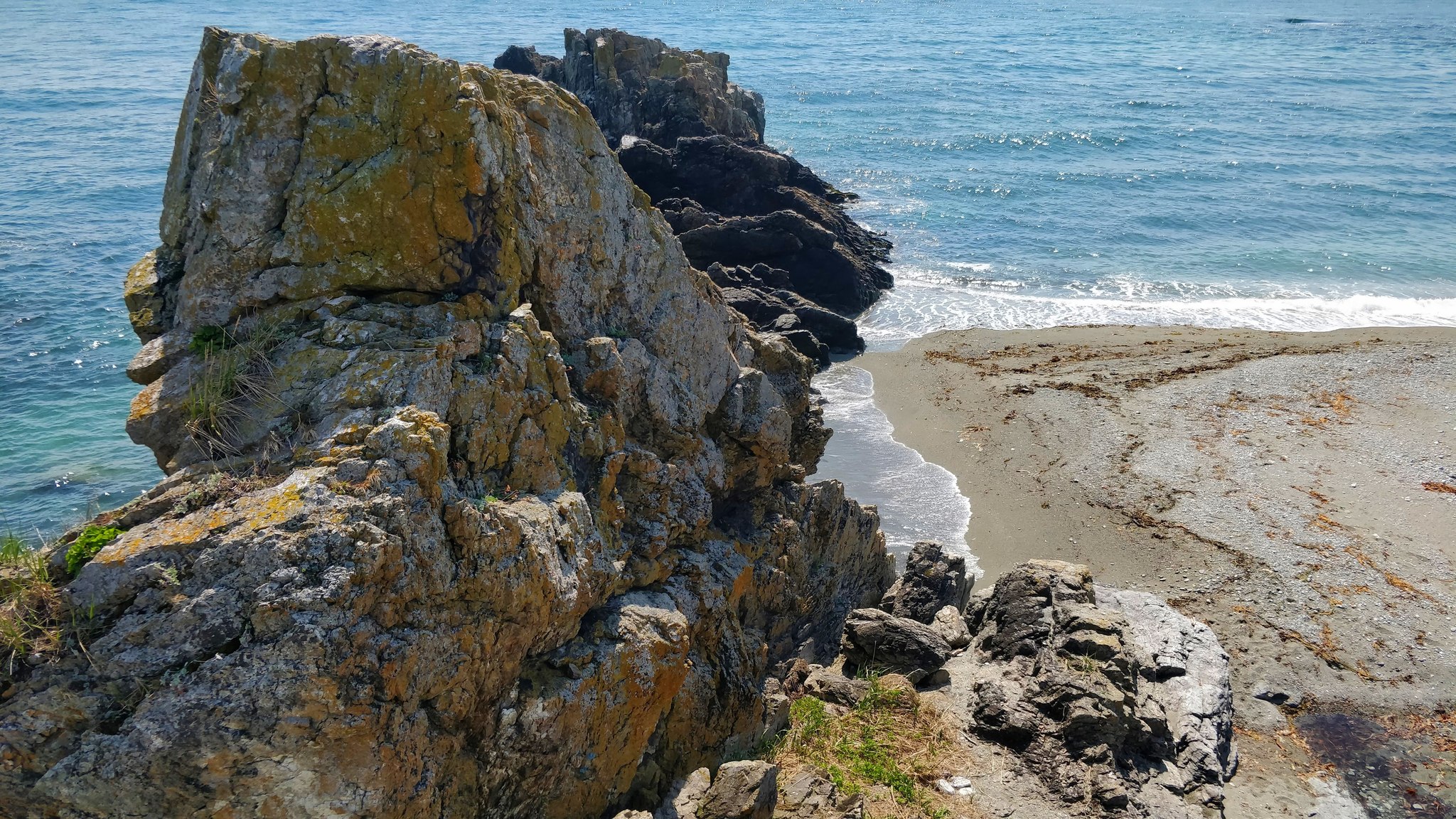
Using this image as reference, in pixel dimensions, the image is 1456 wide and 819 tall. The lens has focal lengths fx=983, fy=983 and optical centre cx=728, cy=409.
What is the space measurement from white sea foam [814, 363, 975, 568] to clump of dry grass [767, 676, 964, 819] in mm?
5732

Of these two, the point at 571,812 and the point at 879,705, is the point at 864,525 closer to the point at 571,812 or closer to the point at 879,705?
the point at 879,705

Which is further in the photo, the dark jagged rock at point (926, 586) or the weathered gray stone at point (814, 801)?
the dark jagged rock at point (926, 586)

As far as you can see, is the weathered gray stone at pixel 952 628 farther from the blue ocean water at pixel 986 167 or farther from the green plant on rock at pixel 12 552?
the blue ocean water at pixel 986 167

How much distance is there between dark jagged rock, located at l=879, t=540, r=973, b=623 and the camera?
12734 millimetres

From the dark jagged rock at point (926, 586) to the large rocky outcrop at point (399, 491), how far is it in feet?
12.1

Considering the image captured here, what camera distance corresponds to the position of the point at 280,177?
22.7 feet

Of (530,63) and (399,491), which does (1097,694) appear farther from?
(530,63)

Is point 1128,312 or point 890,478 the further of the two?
point 1128,312

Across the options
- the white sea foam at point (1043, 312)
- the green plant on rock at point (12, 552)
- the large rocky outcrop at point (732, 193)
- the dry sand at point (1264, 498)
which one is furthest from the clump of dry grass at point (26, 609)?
the large rocky outcrop at point (732, 193)

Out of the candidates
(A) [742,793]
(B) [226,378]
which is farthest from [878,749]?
(B) [226,378]

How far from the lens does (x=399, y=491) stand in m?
5.63

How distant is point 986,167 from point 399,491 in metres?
41.6

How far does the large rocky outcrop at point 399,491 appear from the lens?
4.92 metres

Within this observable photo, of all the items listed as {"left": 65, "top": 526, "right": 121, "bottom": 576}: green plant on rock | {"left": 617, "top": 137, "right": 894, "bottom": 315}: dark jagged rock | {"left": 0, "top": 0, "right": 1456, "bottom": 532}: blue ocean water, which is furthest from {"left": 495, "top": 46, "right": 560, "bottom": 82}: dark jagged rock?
{"left": 65, "top": 526, "right": 121, "bottom": 576}: green plant on rock
